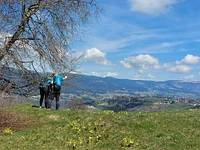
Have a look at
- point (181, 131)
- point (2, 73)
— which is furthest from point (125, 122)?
point (2, 73)

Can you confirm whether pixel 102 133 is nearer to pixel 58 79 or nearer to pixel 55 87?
pixel 58 79

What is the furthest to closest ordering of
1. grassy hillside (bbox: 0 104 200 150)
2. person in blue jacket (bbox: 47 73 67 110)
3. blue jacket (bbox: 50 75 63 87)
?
person in blue jacket (bbox: 47 73 67 110) → blue jacket (bbox: 50 75 63 87) → grassy hillside (bbox: 0 104 200 150)

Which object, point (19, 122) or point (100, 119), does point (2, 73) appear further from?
point (100, 119)

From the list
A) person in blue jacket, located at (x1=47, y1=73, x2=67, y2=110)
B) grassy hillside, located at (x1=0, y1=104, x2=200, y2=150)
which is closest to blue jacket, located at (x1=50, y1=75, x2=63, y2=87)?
person in blue jacket, located at (x1=47, y1=73, x2=67, y2=110)

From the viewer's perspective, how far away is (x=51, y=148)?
10.6 metres

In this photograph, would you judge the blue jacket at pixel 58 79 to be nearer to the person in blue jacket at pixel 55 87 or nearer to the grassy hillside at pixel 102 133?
the person in blue jacket at pixel 55 87

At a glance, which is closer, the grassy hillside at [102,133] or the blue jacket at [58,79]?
the grassy hillside at [102,133]

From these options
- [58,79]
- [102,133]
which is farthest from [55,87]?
[102,133]

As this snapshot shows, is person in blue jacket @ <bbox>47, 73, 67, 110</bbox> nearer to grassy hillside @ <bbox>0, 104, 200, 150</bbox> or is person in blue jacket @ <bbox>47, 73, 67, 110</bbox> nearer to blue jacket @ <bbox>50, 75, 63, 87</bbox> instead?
blue jacket @ <bbox>50, 75, 63, 87</bbox>

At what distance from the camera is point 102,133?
11.9 metres

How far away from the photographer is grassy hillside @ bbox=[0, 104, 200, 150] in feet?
34.3

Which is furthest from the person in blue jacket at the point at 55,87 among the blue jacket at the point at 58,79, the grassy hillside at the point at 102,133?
the grassy hillside at the point at 102,133

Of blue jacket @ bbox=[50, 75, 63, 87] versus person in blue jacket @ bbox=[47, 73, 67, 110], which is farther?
person in blue jacket @ bbox=[47, 73, 67, 110]

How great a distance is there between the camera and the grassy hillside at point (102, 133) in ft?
34.3
